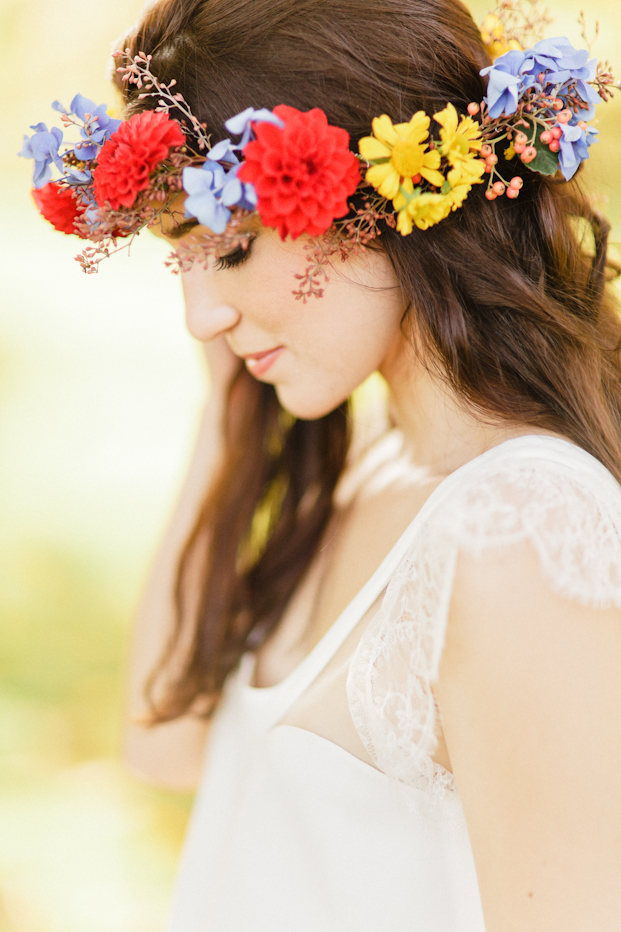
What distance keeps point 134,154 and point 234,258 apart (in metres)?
0.16

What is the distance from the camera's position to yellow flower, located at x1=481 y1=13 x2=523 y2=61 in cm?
93

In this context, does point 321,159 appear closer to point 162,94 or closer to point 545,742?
point 162,94

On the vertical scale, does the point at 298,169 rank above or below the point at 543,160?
above

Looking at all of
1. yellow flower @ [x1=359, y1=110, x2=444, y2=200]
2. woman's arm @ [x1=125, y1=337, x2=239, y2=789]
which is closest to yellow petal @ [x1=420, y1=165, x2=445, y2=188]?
yellow flower @ [x1=359, y1=110, x2=444, y2=200]

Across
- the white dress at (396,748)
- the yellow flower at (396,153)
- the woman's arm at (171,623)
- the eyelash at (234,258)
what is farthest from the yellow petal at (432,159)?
the woman's arm at (171,623)

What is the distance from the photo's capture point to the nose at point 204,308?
3.13 ft

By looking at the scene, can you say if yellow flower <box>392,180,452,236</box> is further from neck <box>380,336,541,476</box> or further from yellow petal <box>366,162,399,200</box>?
neck <box>380,336,541,476</box>

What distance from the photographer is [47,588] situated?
2.52m

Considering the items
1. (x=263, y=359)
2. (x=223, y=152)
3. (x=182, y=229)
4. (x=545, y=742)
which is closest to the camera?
(x=545, y=742)

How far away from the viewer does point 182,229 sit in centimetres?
89

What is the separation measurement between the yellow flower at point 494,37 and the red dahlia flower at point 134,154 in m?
0.42

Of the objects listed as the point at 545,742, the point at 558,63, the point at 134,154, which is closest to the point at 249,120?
the point at 134,154

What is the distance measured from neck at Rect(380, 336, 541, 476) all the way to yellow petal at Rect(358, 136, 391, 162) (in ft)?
0.84

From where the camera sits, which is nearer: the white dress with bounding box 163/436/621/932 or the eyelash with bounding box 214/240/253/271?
the white dress with bounding box 163/436/621/932
